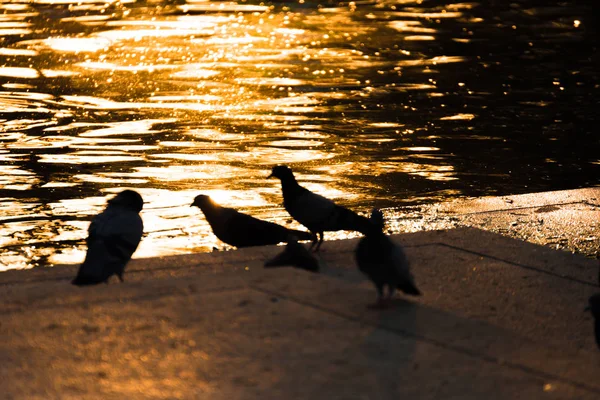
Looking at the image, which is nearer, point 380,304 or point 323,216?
point 380,304

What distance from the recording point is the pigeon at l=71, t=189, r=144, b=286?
7.38 m

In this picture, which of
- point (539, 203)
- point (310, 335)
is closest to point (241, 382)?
point (310, 335)

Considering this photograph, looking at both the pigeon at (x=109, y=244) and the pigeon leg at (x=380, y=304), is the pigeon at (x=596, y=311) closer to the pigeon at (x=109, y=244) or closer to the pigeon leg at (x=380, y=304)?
the pigeon leg at (x=380, y=304)

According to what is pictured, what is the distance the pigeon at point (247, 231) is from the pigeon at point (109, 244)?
1.11 metres

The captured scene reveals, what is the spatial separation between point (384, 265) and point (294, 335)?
833 millimetres

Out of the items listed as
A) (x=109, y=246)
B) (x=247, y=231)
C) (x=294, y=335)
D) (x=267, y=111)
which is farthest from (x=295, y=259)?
(x=267, y=111)

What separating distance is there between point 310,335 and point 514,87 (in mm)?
12889

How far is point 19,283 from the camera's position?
7.58 metres

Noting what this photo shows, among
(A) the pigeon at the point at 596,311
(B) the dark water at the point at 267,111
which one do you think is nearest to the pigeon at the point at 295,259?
(B) the dark water at the point at 267,111

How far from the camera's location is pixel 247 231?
9109 millimetres

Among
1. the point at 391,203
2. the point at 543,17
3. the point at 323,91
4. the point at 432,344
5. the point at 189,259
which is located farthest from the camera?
the point at 543,17

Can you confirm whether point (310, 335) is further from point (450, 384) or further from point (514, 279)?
point (514, 279)

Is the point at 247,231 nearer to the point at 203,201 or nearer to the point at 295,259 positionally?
the point at 203,201

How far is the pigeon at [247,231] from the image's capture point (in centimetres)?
908
